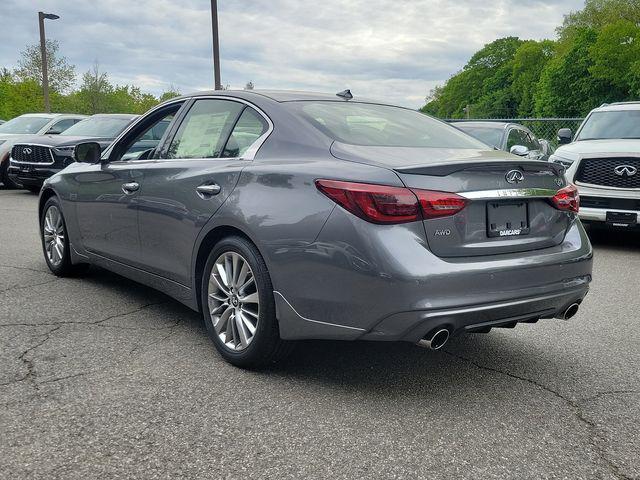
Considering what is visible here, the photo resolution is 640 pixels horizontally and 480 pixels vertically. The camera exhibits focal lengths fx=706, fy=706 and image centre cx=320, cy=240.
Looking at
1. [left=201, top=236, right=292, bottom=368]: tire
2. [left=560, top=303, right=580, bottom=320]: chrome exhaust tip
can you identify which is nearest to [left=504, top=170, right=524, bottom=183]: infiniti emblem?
[left=560, top=303, right=580, bottom=320]: chrome exhaust tip

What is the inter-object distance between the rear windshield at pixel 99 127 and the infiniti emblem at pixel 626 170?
9777mm

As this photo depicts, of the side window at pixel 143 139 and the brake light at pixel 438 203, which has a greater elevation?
the side window at pixel 143 139

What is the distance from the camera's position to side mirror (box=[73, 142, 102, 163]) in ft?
18.1

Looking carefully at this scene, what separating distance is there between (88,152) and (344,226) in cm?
306

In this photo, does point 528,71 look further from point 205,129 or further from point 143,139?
point 205,129

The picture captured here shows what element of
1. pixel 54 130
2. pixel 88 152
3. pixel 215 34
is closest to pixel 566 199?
pixel 88 152

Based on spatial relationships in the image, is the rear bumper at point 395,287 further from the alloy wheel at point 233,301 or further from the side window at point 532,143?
the side window at point 532,143

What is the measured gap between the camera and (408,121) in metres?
4.43

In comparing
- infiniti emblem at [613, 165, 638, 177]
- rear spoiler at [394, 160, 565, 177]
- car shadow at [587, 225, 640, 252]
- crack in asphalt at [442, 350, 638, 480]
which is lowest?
car shadow at [587, 225, 640, 252]

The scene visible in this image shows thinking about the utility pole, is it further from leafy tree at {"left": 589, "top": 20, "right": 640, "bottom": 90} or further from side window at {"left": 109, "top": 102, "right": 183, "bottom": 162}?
leafy tree at {"left": 589, "top": 20, "right": 640, "bottom": 90}

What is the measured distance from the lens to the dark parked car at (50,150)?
1393 centimetres

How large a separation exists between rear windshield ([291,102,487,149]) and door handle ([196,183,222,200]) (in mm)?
641

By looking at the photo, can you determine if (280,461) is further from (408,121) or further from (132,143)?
(132,143)

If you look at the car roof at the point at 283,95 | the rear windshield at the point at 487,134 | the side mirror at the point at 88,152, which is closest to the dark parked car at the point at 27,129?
the rear windshield at the point at 487,134
